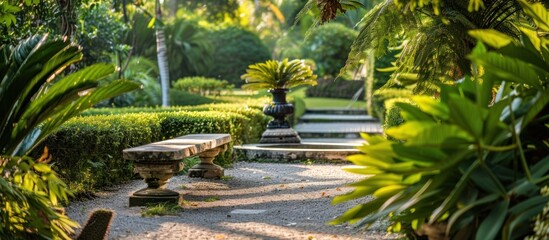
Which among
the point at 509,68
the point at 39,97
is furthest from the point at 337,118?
the point at 509,68

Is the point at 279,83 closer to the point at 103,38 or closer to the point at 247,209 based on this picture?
the point at 103,38

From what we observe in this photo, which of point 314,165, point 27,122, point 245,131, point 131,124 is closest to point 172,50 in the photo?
point 245,131

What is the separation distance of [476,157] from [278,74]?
1056 centimetres

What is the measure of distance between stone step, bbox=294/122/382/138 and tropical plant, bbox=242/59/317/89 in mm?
4259

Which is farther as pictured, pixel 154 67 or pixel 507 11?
pixel 154 67

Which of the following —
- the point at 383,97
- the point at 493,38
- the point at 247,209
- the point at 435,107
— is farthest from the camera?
the point at 383,97

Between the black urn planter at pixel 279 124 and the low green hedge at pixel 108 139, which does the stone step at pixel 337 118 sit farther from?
the low green hedge at pixel 108 139

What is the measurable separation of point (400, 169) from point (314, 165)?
26.9 feet

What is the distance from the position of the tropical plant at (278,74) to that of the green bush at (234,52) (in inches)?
756

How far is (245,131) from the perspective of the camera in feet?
49.7

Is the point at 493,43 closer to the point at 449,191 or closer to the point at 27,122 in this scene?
the point at 449,191

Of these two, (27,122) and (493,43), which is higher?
(493,43)

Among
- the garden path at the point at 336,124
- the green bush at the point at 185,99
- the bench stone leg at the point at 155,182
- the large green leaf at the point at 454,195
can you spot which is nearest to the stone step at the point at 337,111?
the garden path at the point at 336,124

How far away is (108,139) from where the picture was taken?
32.0 ft
